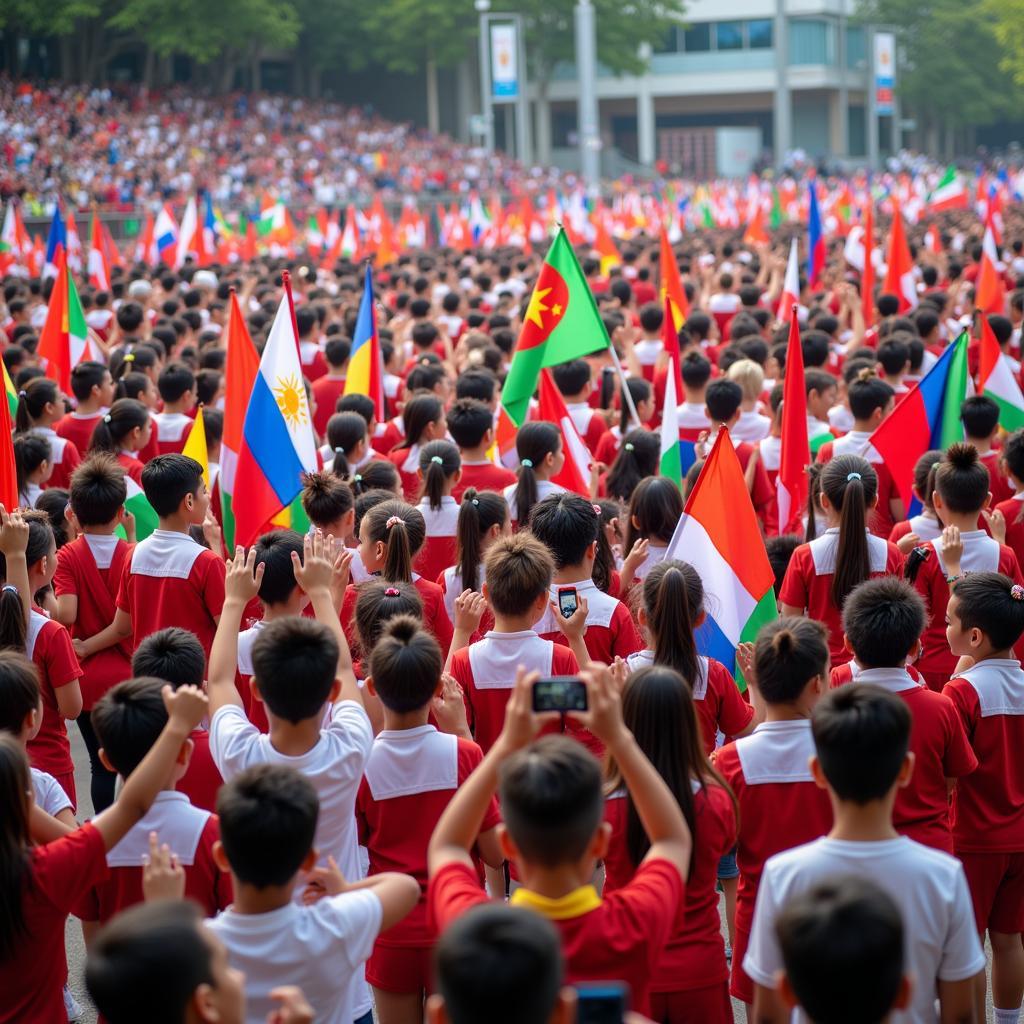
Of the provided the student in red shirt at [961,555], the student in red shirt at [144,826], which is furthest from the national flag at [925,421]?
the student in red shirt at [144,826]

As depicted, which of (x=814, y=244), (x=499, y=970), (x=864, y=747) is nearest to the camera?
(x=499, y=970)

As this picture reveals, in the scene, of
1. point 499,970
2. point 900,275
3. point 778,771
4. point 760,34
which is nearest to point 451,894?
point 499,970

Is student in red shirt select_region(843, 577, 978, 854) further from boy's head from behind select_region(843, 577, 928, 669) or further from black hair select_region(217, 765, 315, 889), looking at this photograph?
black hair select_region(217, 765, 315, 889)

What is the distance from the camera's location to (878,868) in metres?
2.98

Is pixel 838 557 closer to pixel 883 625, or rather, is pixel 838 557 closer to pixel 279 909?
pixel 883 625

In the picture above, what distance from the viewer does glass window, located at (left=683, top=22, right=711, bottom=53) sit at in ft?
211

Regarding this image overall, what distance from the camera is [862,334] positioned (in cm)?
1117

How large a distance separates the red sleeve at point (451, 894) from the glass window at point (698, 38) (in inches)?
2566

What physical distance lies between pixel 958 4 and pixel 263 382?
2521 inches

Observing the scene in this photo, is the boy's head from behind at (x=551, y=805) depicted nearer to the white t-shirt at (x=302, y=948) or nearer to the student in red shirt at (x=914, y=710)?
the white t-shirt at (x=302, y=948)

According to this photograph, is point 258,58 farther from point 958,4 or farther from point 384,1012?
point 384,1012

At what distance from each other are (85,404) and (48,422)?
1.10 feet

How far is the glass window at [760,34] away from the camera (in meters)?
63.5

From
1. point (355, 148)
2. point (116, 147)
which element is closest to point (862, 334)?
point (116, 147)
